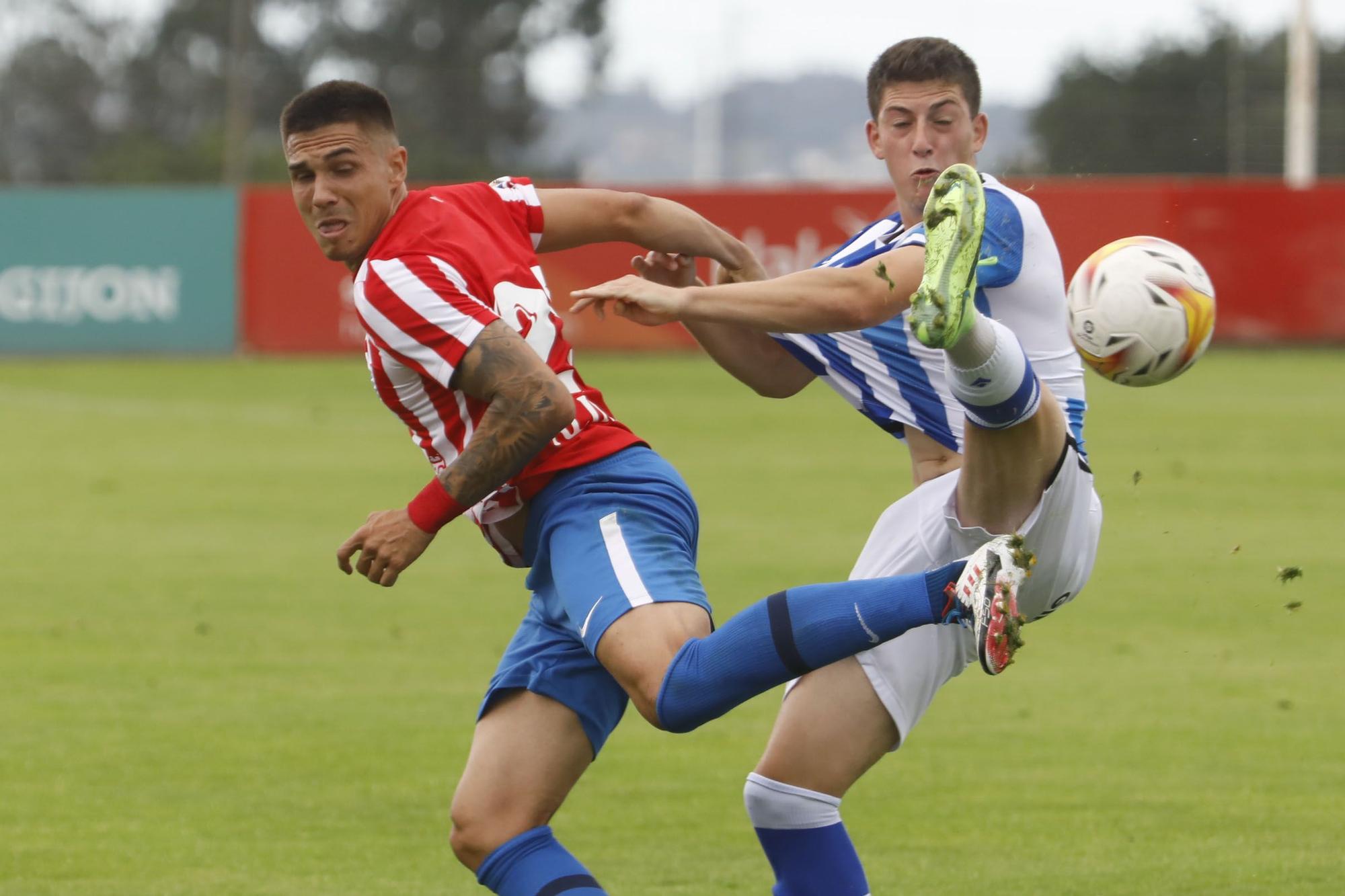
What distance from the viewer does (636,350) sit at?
2845 cm

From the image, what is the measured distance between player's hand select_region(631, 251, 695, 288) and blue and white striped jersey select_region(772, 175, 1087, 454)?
32 centimetres

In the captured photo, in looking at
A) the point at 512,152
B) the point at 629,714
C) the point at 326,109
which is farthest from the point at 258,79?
the point at 326,109

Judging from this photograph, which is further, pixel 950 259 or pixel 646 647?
pixel 646 647

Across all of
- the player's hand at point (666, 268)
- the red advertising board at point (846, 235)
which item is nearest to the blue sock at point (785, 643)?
the player's hand at point (666, 268)

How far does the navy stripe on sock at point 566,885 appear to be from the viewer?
441 centimetres

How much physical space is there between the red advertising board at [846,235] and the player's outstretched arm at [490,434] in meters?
22.0

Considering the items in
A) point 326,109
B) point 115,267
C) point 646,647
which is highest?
point 326,109

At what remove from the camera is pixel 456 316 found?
4430 mm

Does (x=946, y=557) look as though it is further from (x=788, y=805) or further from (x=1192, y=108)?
(x=1192, y=108)

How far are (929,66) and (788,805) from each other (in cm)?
187

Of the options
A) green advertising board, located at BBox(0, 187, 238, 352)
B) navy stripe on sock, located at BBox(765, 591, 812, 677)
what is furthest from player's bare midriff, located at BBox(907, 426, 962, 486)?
green advertising board, located at BBox(0, 187, 238, 352)

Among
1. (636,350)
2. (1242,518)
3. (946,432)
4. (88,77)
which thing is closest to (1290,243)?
(636,350)

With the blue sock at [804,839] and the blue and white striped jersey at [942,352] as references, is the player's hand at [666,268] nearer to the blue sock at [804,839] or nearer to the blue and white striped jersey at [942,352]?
the blue and white striped jersey at [942,352]

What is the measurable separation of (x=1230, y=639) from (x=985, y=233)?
16.8 ft
